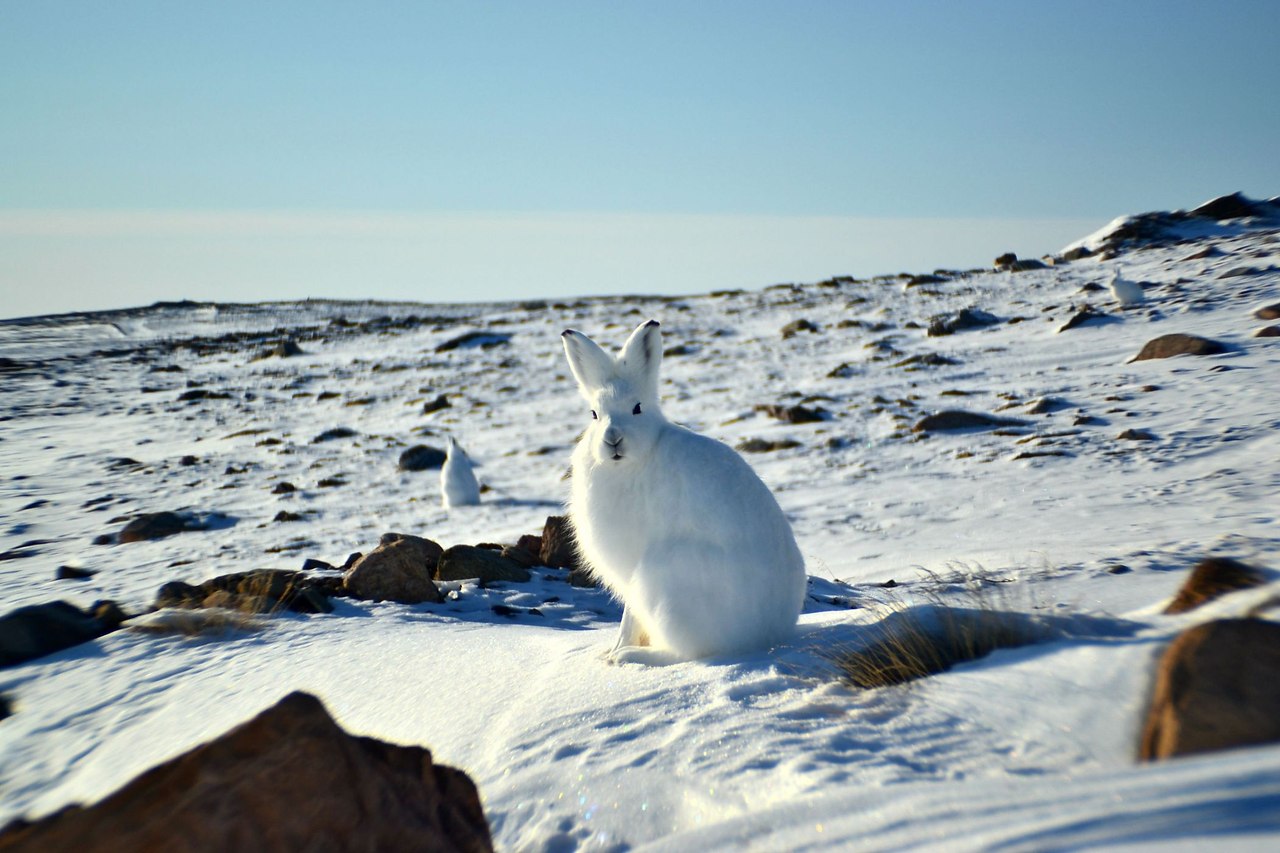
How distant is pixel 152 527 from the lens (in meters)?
8.98

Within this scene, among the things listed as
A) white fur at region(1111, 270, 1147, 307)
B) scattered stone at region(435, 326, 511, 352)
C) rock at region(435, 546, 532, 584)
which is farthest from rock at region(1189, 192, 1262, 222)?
rock at region(435, 546, 532, 584)

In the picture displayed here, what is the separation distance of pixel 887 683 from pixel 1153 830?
1.27 m

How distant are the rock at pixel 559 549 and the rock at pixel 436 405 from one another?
900 cm

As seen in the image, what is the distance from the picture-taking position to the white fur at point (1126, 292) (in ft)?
46.9

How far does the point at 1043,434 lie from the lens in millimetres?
8992

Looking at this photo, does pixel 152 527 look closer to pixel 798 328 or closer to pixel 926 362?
pixel 926 362

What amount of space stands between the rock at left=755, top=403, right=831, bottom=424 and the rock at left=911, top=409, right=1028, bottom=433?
5.16 ft

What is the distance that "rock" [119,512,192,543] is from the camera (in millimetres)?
8891

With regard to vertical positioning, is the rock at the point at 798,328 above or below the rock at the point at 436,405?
above

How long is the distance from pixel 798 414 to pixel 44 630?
889 centimetres

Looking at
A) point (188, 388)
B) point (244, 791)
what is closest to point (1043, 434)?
point (244, 791)

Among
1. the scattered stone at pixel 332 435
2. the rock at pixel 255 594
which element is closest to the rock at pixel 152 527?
the rock at pixel 255 594

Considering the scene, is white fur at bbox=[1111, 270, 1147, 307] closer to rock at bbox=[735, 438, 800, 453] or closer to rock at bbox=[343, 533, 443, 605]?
rock at bbox=[735, 438, 800, 453]

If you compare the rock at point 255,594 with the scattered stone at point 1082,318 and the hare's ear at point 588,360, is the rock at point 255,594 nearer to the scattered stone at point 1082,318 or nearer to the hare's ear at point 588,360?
the hare's ear at point 588,360
